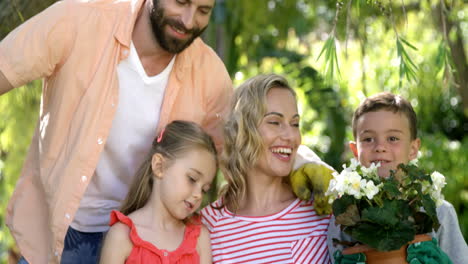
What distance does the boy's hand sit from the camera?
8.91ft

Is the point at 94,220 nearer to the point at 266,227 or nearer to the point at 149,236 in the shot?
the point at 149,236

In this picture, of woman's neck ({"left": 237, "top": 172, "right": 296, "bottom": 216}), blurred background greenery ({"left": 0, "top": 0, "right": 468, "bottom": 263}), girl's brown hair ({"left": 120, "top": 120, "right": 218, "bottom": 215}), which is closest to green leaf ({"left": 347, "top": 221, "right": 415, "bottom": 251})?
woman's neck ({"left": 237, "top": 172, "right": 296, "bottom": 216})

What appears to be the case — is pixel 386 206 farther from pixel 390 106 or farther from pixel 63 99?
pixel 63 99

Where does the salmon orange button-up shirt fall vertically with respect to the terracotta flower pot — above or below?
above

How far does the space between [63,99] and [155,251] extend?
69 centimetres

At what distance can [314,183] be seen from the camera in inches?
108

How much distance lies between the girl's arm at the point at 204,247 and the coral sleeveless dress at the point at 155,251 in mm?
20

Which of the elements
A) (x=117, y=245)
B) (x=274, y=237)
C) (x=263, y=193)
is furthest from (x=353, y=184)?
(x=117, y=245)

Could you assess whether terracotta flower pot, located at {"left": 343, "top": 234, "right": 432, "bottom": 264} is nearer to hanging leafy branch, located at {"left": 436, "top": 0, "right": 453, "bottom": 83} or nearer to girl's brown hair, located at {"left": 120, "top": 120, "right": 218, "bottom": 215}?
girl's brown hair, located at {"left": 120, "top": 120, "right": 218, "bottom": 215}

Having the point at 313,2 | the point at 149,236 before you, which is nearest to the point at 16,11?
the point at 149,236

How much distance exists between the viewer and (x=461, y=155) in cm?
702

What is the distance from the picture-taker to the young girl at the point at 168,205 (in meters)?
2.62

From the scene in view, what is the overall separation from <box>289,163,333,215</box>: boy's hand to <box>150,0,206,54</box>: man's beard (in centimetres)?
71

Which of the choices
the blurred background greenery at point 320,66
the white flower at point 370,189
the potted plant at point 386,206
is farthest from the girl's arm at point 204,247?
the blurred background greenery at point 320,66
